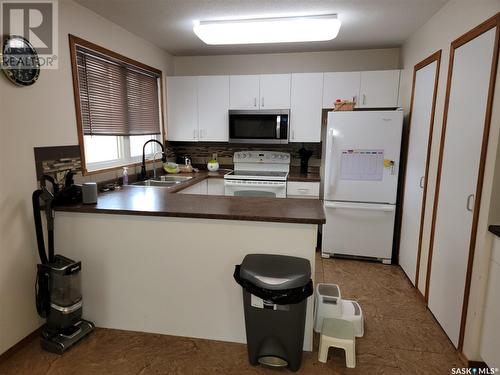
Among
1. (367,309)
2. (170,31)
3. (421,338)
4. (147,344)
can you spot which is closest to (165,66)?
(170,31)

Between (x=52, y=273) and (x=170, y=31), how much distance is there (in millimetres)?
2386

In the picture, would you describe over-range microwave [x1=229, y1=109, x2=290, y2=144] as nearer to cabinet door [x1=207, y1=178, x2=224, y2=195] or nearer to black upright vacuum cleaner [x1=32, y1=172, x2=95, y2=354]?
cabinet door [x1=207, y1=178, x2=224, y2=195]

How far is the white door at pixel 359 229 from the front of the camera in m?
3.30

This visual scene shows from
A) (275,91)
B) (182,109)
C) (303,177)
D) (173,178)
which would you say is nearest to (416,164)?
(303,177)

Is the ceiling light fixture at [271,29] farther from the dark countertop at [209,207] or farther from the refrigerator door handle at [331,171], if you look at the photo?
the dark countertop at [209,207]

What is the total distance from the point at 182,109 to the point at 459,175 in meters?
3.09

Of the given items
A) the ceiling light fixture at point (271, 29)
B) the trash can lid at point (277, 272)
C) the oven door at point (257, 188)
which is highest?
the ceiling light fixture at point (271, 29)

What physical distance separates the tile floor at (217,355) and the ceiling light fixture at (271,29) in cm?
234

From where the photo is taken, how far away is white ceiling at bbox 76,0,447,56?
2.33m

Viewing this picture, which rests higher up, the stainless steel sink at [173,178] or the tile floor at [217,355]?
the stainless steel sink at [173,178]

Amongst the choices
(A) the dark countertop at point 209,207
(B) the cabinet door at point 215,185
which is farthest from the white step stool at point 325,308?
(B) the cabinet door at point 215,185

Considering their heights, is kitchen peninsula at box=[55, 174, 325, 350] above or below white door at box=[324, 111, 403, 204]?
below

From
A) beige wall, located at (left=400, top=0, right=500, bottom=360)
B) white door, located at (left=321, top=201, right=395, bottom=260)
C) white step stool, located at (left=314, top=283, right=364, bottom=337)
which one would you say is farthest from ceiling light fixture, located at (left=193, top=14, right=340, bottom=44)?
white step stool, located at (left=314, top=283, right=364, bottom=337)

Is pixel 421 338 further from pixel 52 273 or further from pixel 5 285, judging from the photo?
pixel 5 285
